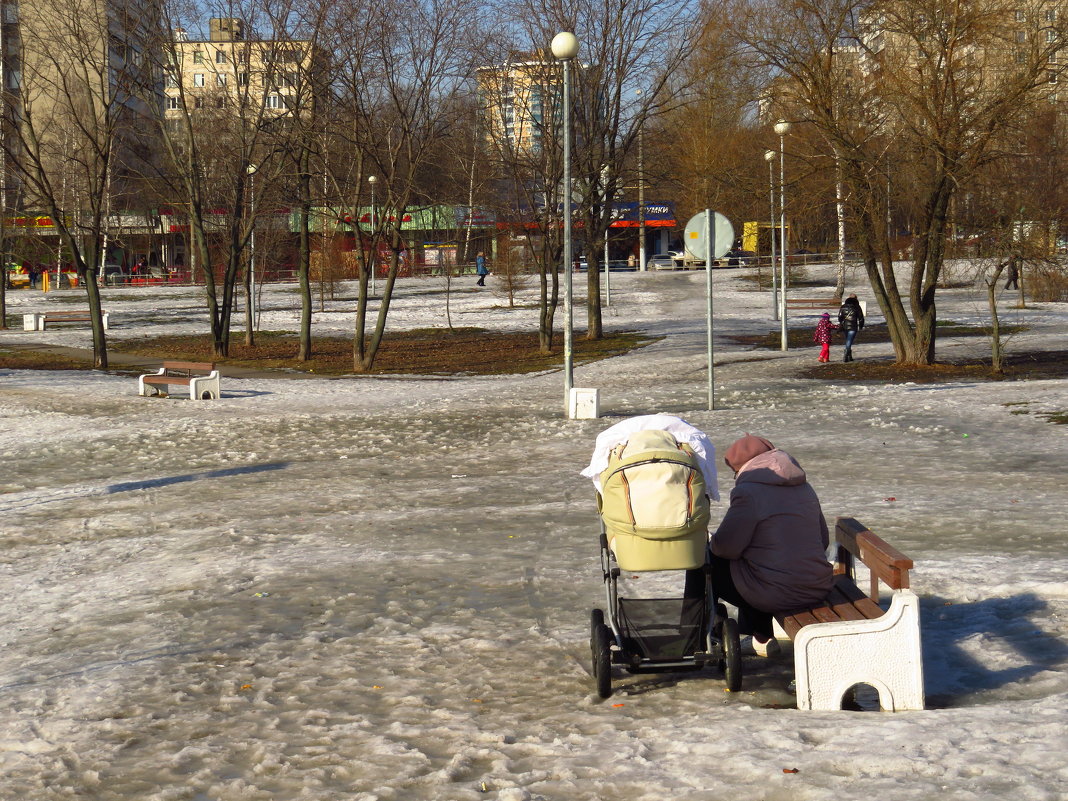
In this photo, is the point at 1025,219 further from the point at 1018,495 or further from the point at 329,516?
the point at 329,516

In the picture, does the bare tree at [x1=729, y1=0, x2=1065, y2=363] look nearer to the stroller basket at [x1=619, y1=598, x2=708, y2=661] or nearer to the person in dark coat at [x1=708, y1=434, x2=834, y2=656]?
the person in dark coat at [x1=708, y1=434, x2=834, y2=656]

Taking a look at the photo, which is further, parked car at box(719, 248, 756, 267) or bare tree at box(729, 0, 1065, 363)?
parked car at box(719, 248, 756, 267)

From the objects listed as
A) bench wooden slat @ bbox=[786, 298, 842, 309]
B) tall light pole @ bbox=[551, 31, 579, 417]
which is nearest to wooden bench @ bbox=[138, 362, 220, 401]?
tall light pole @ bbox=[551, 31, 579, 417]

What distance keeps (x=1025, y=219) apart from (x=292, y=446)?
47.8ft

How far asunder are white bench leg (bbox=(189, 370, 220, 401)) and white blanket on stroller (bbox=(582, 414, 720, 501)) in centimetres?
1736

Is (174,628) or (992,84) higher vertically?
(992,84)

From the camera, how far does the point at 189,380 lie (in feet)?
75.1

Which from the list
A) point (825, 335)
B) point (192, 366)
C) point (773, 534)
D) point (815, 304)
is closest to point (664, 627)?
point (773, 534)

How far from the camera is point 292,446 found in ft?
53.8

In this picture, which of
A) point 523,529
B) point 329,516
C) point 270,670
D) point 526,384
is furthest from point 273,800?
point 526,384

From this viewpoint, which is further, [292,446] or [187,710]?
[292,446]

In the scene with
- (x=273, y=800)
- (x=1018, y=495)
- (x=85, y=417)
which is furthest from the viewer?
(x=85, y=417)

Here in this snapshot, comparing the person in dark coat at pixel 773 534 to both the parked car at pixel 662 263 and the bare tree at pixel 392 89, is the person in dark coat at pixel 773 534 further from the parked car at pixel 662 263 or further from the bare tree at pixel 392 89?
the parked car at pixel 662 263

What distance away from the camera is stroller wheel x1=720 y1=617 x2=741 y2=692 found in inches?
237
